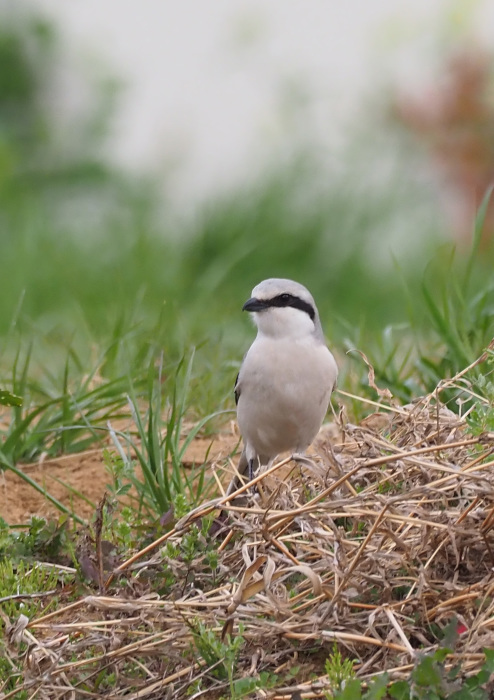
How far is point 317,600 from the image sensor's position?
307 centimetres

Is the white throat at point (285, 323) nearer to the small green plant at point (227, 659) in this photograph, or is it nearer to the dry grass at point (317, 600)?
the dry grass at point (317, 600)

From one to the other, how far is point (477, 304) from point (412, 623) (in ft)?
8.48

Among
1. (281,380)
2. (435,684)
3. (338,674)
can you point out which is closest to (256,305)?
(281,380)

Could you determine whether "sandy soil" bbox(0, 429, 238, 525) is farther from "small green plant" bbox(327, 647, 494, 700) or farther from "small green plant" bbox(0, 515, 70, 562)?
"small green plant" bbox(327, 647, 494, 700)

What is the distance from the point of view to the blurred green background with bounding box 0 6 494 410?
776 centimetres

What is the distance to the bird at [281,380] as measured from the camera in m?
4.77

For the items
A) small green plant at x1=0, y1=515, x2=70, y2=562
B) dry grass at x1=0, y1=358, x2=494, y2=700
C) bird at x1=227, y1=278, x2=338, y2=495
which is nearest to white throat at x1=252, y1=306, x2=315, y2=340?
bird at x1=227, y1=278, x2=338, y2=495

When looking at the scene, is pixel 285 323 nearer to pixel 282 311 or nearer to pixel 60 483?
pixel 282 311

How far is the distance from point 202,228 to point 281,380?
450 cm

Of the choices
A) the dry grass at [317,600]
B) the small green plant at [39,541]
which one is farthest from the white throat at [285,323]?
the dry grass at [317,600]

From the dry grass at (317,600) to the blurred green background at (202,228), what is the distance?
308 cm

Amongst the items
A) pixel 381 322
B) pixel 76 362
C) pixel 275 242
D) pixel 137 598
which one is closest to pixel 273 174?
pixel 275 242

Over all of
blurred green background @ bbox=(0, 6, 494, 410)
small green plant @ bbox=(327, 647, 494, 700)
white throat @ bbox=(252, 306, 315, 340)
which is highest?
small green plant @ bbox=(327, 647, 494, 700)

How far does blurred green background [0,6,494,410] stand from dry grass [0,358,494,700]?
308 cm
